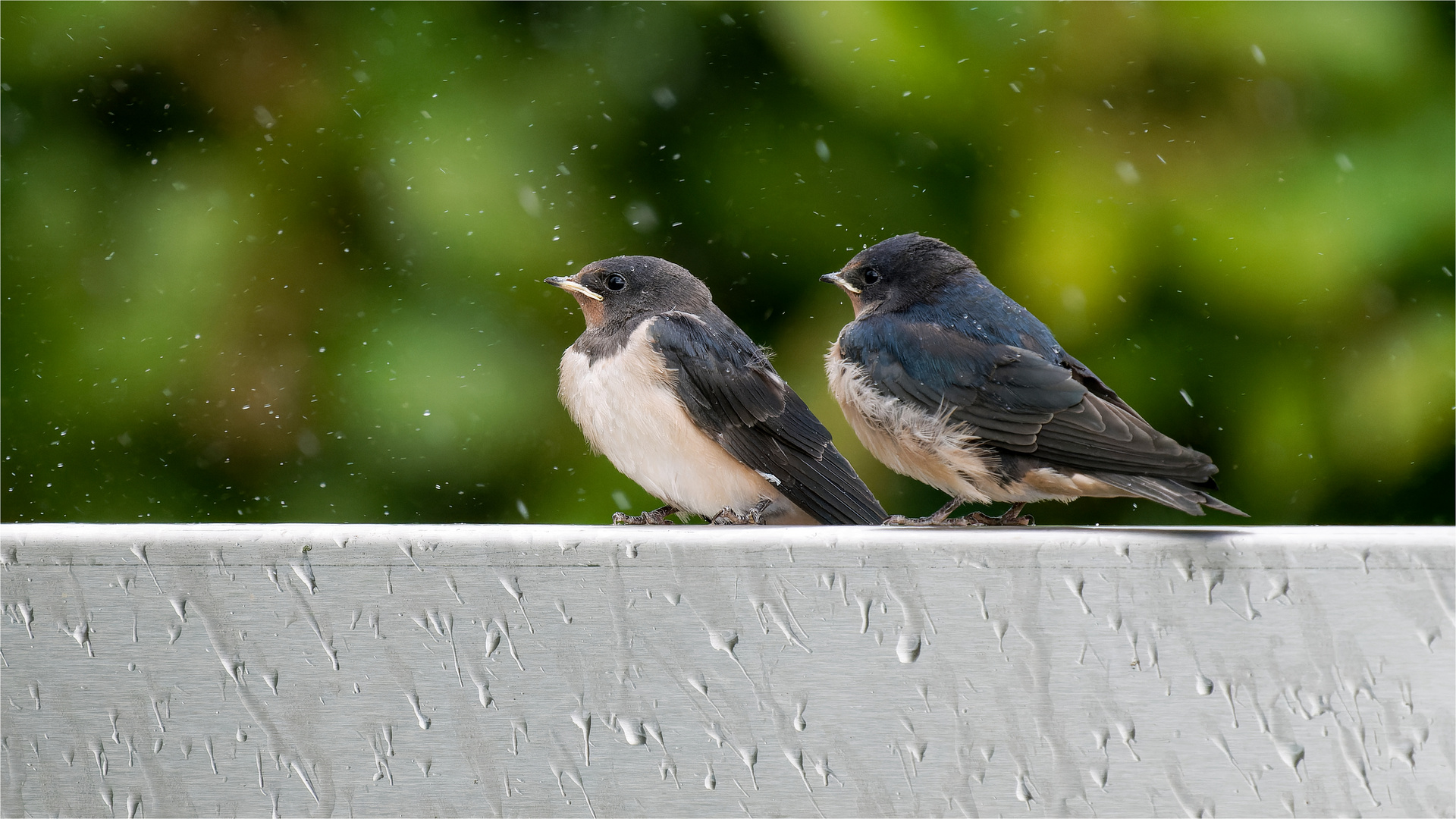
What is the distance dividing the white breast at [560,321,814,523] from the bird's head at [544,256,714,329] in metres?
0.17

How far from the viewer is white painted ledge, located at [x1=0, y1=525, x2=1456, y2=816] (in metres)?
0.92

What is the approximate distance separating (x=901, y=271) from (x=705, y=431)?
0.38 m

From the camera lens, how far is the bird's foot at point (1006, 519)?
139cm

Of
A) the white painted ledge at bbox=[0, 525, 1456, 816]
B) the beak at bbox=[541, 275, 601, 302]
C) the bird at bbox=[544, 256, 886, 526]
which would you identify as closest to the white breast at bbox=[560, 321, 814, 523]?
the bird at bbox=[544, 256, 886, 526]

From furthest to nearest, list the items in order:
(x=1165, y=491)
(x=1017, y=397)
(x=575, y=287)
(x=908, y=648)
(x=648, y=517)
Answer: (x=575, y=287) < (x=648, y=517) < (x=1017, y=397) < (x=1165, y=491) < (x=908, y=648)

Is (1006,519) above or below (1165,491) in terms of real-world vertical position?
below

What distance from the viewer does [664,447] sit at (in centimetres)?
186

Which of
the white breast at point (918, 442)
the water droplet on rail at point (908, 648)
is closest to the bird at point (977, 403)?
the white breast at point (918, 442)

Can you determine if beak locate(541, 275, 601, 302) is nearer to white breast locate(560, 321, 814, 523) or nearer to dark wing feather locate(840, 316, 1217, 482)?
white breast locate(560, 321, 814, 523)

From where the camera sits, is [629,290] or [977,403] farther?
[629,290]

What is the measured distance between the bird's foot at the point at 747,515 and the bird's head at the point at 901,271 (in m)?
0.32

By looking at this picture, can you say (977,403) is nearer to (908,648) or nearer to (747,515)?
(747,515)

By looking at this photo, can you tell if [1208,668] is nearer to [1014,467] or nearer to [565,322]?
[1014,467]

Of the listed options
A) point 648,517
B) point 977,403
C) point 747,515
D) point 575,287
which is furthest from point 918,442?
point 575,287
